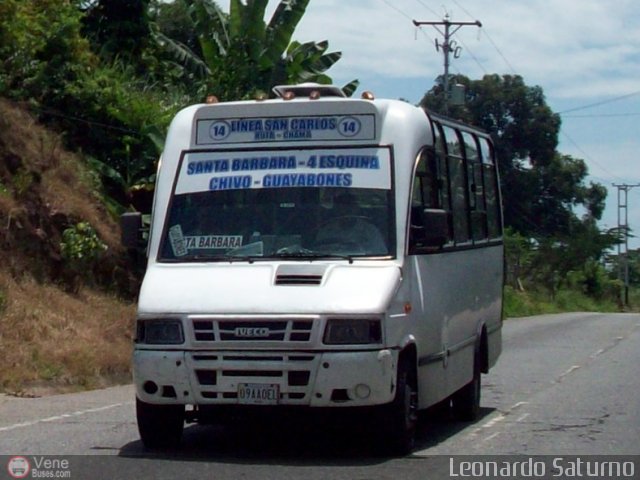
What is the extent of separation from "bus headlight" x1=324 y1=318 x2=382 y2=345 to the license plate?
54 centimetres

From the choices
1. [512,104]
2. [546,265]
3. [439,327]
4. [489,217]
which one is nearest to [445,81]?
[512,104]

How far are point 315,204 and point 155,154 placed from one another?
44.7 feet

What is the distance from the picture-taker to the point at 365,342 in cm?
906

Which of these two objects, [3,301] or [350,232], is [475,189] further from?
[3,301]

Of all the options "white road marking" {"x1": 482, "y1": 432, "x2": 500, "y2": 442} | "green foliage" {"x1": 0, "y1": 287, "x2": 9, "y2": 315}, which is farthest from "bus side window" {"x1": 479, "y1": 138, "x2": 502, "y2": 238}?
"green foliage" {"x1": 0, "y1": 287, "x2": 9, "y2": 315}

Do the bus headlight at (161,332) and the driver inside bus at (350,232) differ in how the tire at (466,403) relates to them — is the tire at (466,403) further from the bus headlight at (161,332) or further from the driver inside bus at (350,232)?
the bus headlight at (161,332)

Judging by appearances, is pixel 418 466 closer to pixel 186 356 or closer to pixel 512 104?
pixel 186 356

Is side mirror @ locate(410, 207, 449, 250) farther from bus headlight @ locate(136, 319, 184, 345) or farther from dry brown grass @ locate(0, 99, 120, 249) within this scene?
dry brown grass @ locate(0, 99, 120, 249)

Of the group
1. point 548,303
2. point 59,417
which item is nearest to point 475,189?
point 59,417

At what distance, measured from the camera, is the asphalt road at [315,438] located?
29.8ft

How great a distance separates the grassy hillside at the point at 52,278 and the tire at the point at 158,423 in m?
5.26

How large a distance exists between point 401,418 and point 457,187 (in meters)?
3.36

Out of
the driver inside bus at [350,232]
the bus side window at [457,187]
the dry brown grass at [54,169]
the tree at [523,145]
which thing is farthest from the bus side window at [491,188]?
the tree at [523,145]

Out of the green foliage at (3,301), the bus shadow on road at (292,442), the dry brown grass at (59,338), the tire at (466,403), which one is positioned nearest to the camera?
the bus shadow on road at (292,442)
